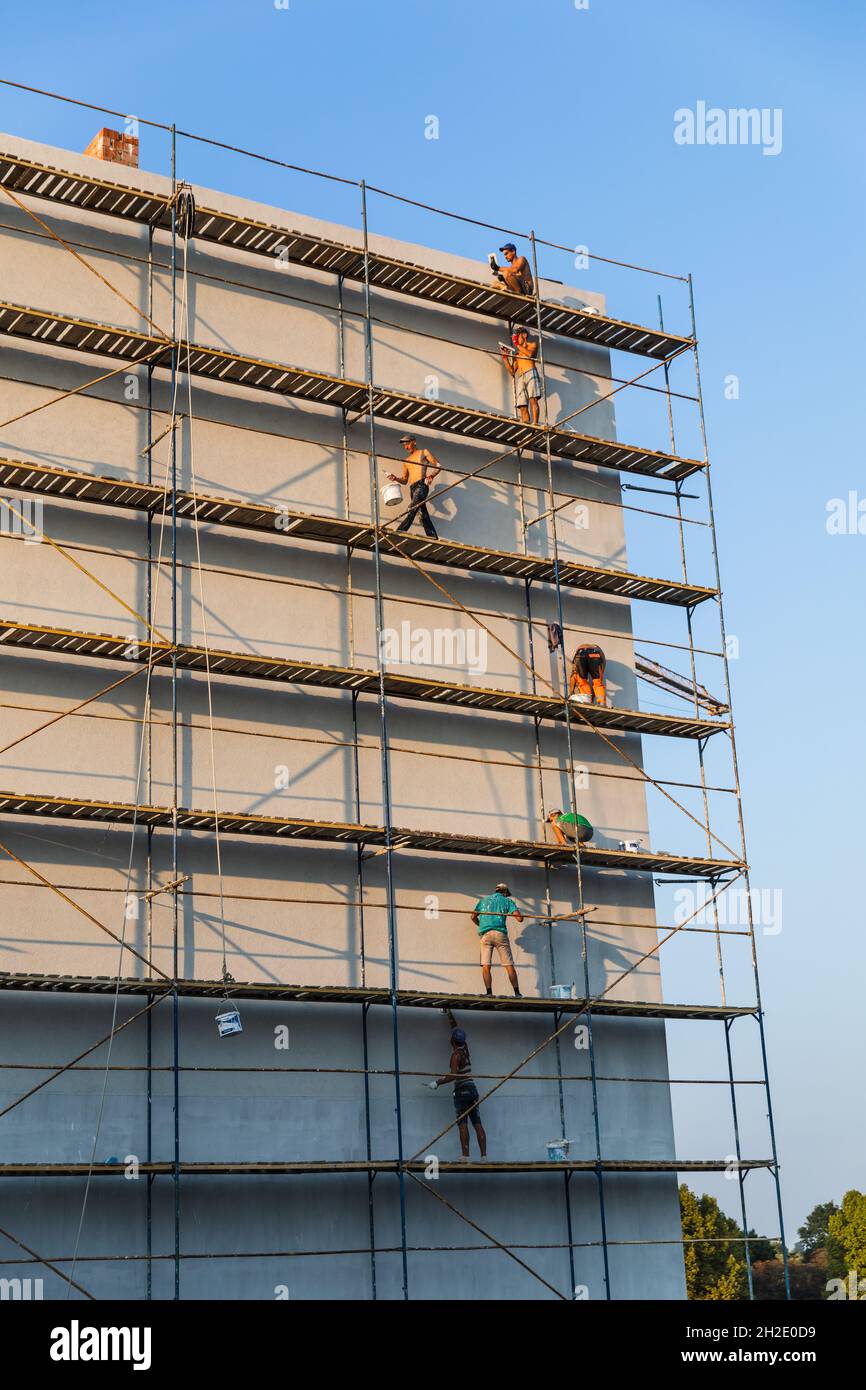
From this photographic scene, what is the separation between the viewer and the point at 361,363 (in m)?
24.0

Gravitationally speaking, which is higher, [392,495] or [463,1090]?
[392,495]

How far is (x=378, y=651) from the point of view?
22422 millimetres

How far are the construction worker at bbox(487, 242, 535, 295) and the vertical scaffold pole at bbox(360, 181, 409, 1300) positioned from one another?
7.83 ft

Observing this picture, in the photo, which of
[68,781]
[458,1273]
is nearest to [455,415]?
[68,781]

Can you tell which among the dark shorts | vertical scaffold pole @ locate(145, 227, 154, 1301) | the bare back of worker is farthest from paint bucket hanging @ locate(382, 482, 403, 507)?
the dark shorts

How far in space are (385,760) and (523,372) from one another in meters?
7.60

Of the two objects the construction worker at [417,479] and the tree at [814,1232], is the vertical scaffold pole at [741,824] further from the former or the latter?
the tree at [814,1232]

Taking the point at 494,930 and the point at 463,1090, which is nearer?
the point at 463,1090

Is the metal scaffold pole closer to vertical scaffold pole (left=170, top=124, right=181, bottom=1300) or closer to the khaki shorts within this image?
vertical scaffold pole (left=170, top=124, right=181, bottom=1300)

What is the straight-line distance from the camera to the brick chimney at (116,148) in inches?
904

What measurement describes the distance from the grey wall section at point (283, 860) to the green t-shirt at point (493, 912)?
639 millimetres

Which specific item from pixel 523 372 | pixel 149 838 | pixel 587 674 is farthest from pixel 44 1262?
pixel 523 372

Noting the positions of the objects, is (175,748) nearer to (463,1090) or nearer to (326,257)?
(463,1090)

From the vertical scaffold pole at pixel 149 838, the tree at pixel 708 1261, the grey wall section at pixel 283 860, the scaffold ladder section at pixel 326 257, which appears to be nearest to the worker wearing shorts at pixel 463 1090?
the grey wall section at pixel 283 860
